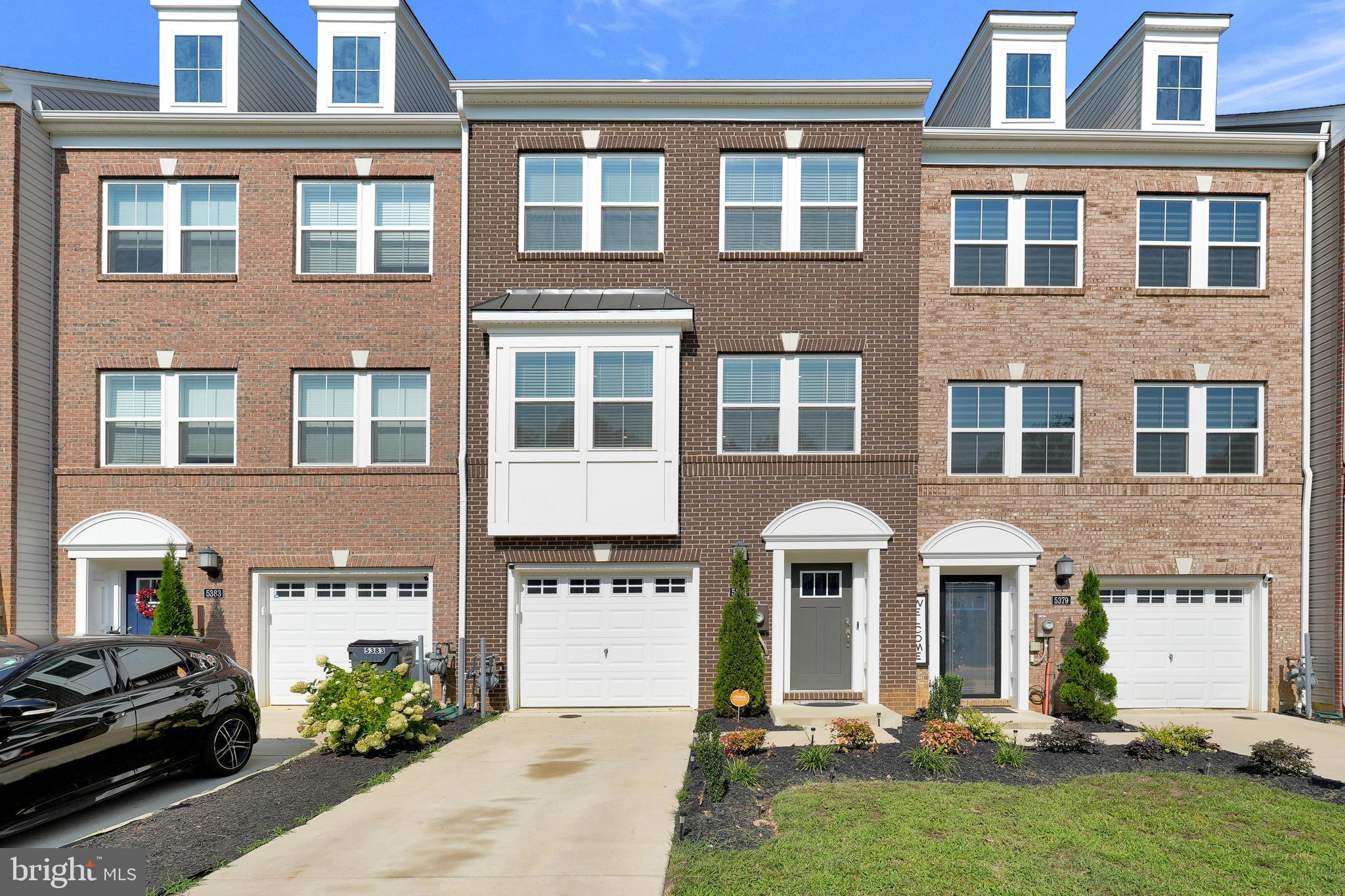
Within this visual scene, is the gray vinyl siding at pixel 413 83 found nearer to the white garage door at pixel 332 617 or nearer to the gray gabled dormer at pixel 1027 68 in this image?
the white garage door at pixel 332 617

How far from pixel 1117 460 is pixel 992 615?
3095mm

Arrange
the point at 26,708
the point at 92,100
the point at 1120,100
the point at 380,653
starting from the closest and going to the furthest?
the point at 26,708
the point at 380,653
the point at 92,100
the point at 1120,100

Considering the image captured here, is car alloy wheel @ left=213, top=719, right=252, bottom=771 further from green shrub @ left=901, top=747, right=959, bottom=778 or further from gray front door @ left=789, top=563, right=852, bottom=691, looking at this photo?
gray front door @ left=789, top=563, right=852, bottom=691

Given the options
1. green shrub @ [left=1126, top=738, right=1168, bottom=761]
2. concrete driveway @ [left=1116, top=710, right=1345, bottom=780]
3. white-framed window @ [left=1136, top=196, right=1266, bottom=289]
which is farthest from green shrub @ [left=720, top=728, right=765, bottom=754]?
white-framed window @ [left=1136, top=196, right=1266, bottom=289]

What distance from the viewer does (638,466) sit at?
1356 centimetres

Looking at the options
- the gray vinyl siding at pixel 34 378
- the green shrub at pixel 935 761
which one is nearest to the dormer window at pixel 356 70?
the gray vinyl siding at pixel 34 378

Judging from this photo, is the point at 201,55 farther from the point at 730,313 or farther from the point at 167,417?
the point at 730,313

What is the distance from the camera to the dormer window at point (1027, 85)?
50.1 feet

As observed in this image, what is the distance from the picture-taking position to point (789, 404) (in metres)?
A: 13.9

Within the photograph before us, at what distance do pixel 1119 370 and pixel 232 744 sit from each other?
13176mm

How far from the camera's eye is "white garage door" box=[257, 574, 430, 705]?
1410 centimetres

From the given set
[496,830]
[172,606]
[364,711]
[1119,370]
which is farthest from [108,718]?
[1119,370]

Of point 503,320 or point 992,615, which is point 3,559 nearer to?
point 503,320

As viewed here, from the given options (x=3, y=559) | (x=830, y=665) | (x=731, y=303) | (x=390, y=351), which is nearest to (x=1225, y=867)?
(x=830, y=665)
